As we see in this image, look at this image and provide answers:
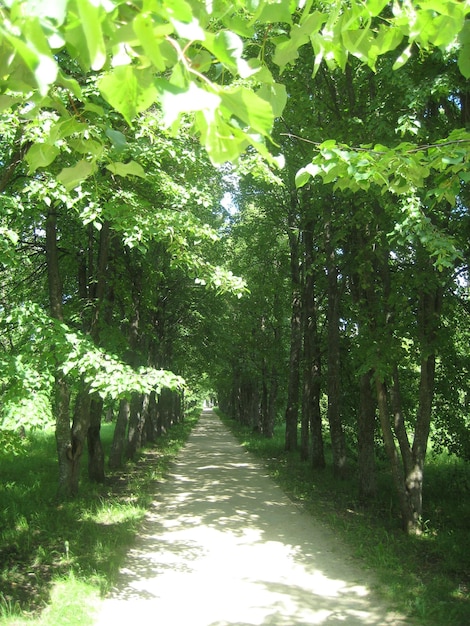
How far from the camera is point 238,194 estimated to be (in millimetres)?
17969

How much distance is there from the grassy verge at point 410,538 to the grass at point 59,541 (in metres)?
3.21

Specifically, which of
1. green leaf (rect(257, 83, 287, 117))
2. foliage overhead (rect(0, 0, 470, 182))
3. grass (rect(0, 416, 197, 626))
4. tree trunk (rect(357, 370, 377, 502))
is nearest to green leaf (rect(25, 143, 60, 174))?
foliage overhead (rect(0, 0, 470, 182))

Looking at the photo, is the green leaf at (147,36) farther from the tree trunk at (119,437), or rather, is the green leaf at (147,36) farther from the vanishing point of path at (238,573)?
the tree trunk at (119,437)

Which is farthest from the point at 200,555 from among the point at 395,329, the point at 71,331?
the point at 395,329

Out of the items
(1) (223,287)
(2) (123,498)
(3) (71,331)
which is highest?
(1) (223,287)

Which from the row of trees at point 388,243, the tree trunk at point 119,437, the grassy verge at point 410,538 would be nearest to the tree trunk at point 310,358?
the row of trees at point 388,243

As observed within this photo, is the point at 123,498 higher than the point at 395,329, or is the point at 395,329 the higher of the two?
the point at 395,329

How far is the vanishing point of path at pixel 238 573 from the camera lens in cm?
500

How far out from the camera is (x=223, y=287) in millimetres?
7523

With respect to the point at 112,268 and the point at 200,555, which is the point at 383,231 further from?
the point at 112,268

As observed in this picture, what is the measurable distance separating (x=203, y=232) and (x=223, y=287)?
0.86 m

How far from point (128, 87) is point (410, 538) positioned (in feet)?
26.2

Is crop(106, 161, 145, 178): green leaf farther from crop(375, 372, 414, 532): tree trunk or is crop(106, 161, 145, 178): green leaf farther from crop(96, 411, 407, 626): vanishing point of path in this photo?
crop(375, 372, 414, 532): tree trunk

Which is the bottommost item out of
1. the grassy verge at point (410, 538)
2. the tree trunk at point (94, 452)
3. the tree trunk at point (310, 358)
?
the grassy verge at point (410, 538)
